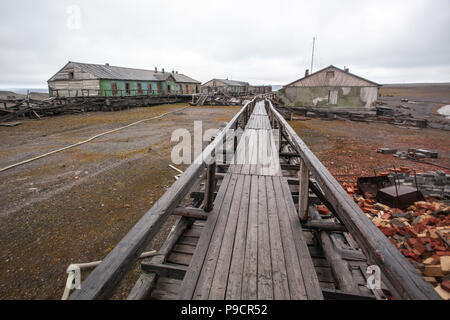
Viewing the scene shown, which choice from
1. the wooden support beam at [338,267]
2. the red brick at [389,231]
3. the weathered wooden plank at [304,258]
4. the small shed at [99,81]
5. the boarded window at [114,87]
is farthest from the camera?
the boarded window at [114,87]

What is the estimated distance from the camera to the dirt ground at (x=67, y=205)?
10.7 feet

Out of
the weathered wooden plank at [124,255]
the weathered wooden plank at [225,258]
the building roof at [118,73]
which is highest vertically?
the building roof at [118,73]

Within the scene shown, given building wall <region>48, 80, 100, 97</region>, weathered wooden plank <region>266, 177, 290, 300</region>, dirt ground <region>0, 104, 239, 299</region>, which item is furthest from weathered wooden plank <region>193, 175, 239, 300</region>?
building wall <region>48, 80, 100, 97</region>

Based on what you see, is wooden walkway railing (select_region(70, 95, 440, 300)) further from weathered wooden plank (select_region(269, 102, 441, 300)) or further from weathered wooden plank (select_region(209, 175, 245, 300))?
weathered wooden plank (select_region(209, 175, 245, 300))

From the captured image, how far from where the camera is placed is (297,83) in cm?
2584

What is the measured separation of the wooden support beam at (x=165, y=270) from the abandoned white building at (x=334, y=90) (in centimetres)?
2638

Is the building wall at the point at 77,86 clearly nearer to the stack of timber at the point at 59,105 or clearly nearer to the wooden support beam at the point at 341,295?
the stack of timber at the point at 59,105

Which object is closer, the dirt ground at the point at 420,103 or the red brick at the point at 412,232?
the red brick at the point at 412,232

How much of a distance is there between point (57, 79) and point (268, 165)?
41.2 metres

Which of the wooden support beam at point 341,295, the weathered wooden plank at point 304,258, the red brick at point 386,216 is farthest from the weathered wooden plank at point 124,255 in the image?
the red brick at point 386,216

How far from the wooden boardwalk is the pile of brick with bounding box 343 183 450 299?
7.27ft

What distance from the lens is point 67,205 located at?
5004 millimetres

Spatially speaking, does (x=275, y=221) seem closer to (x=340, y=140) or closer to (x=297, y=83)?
(x=340, y=140)

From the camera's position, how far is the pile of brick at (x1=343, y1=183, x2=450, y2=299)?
10.2 ft
